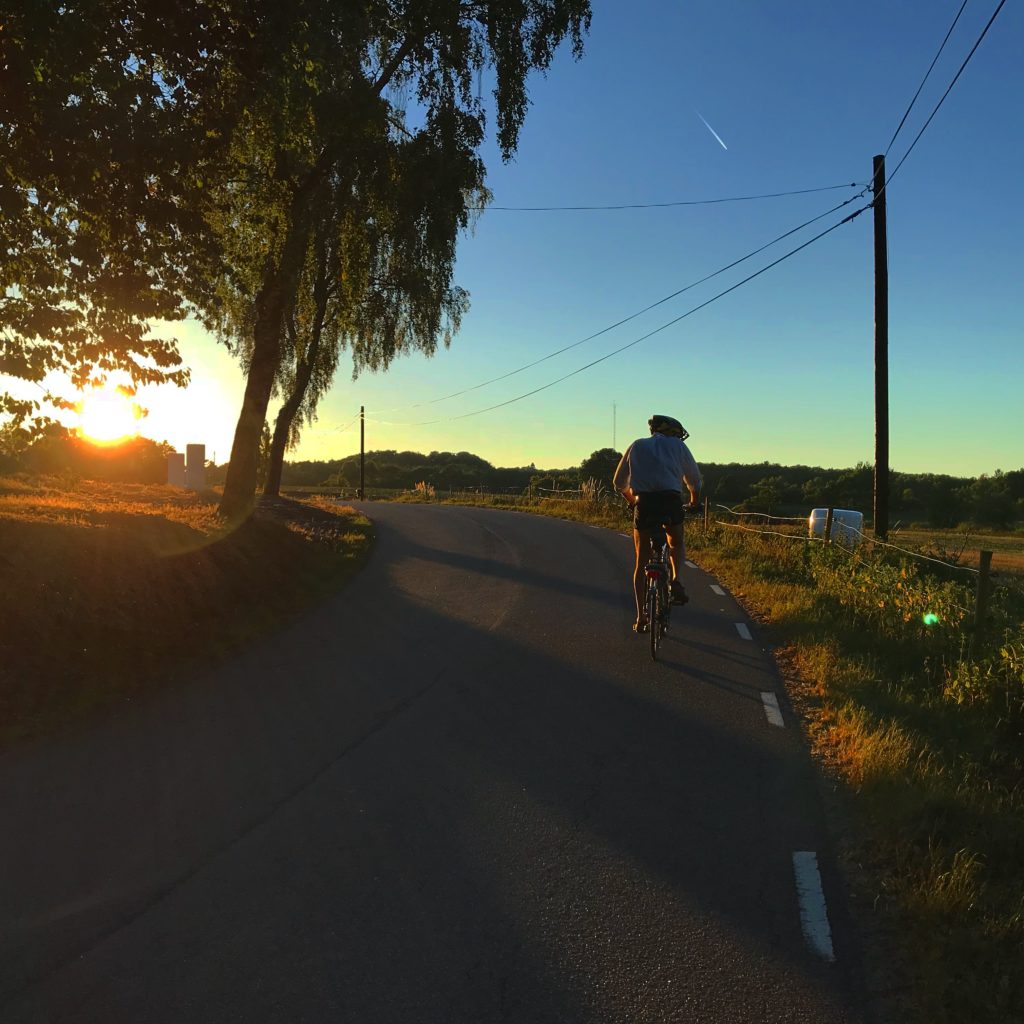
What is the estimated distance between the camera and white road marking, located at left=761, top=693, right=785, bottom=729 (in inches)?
242

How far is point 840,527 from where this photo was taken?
15.6m

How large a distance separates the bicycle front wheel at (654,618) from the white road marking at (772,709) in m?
1.29

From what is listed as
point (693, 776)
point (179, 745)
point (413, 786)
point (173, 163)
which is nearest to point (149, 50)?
point (173, 163)

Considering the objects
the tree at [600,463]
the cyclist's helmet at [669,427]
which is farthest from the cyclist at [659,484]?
the tree at [600,463]

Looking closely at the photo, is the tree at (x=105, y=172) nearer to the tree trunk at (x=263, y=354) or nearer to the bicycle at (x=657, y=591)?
the tree trunk at (x=263, y=354)

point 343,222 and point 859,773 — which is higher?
point 343,222

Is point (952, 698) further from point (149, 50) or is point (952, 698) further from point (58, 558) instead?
point (149, 50)

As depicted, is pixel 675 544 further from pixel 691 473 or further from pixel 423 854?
pixel 423 854

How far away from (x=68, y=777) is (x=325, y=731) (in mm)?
1555

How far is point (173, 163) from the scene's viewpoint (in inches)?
368

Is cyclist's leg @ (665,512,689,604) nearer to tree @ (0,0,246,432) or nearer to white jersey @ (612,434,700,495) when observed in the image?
white jersey @ (612,434,700,495)

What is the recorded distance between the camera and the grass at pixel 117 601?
637 centimetres

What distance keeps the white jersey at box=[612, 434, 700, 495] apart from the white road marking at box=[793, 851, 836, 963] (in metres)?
4.49

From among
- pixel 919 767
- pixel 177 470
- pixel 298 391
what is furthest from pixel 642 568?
pixel 177 470
